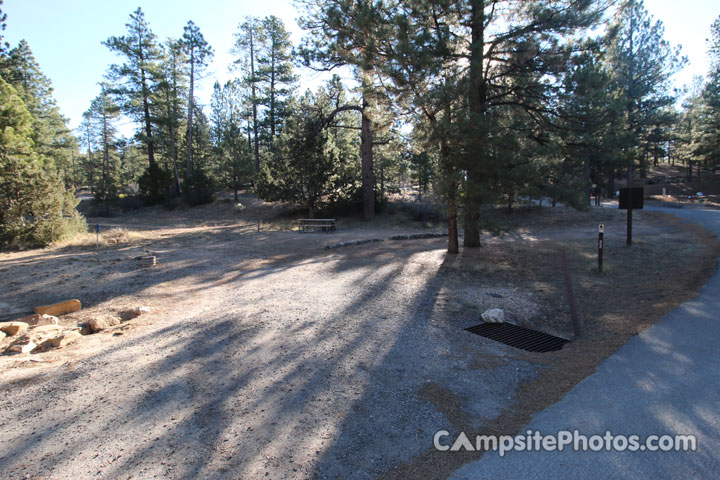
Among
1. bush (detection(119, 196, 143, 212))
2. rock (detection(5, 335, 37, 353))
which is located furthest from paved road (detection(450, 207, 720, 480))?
bush (detection(119, 196, 143, 212))

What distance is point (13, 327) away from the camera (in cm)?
584

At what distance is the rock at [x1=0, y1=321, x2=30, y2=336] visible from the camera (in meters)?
5.80

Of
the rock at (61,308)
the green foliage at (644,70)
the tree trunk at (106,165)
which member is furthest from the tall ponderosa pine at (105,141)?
the green foliage at (644,70)

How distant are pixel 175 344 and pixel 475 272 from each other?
23.1 feet

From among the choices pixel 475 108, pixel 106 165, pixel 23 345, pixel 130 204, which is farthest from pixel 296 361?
pixel 106 165

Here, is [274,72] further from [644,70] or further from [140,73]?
[644,70]

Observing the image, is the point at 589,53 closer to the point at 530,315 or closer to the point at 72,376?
the point at 530,315

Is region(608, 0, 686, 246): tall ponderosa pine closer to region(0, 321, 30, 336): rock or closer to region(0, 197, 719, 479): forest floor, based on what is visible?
region(0, 197, 719, 479): forest floor

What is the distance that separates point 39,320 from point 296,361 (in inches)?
194

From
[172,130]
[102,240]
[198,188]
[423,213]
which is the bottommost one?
[102,240]

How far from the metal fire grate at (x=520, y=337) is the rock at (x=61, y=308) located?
6959mm

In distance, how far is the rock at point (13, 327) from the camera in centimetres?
580

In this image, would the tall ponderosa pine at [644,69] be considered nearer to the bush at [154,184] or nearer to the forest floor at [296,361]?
the forest floor at [296,361]

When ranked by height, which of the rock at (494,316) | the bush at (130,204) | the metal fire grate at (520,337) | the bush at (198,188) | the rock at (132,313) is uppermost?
the bush at (198,188)
